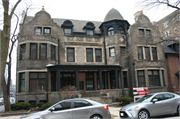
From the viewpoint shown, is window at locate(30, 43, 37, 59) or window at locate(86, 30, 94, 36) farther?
window at locate(86, 30, 94, 36)

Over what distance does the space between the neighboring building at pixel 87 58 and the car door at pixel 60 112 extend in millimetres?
10174

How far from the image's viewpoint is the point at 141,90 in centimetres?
1780

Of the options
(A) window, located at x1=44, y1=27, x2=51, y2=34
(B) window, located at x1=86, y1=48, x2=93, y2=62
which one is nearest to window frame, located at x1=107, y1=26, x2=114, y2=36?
(B) window, located at x1=86, y1=48, x2=93, y2=62

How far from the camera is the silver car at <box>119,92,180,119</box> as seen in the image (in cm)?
861

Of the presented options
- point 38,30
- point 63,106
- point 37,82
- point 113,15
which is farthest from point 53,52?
point 63,106

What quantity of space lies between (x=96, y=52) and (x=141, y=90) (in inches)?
307

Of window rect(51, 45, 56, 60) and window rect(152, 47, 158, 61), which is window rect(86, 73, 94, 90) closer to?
window rect(51, 45, 56, 60)

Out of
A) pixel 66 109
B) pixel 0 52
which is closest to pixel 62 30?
pixel 0 52

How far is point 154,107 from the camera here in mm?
8867

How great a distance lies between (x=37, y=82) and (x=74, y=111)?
38.7 ft

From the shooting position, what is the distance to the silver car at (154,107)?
861cm

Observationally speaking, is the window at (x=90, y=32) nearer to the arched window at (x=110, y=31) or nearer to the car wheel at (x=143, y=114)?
the arched window at (x=110, y=31)

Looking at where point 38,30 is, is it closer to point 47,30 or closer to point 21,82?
point 47,30

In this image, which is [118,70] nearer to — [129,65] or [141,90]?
[129,65]
